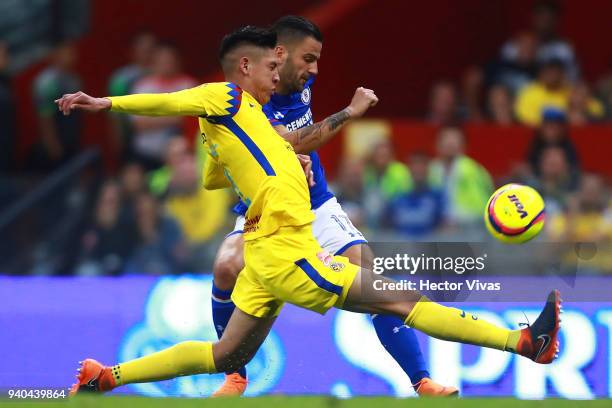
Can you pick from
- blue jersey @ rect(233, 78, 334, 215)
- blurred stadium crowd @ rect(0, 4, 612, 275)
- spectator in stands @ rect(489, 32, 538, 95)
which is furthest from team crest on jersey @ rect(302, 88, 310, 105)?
spectator in stands @ rect(489, 32, 538, 95)

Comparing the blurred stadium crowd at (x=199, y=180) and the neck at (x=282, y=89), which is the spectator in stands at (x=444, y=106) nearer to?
the blurred stadium crowd at (x=199, y=180)

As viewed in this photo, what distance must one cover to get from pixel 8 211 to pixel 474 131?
161 inches

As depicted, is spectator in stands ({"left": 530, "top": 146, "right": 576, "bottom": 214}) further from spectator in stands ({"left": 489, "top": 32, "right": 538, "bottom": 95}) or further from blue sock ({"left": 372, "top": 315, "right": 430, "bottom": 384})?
blue sock ({"left": 372, "top": 315, "right": 430, "bottom": 384})

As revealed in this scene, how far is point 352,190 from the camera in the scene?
1191 cm

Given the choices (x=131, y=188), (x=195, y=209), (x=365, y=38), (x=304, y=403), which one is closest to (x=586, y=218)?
(x=195, y=209)

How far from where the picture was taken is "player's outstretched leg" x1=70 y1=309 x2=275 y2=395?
7.39m

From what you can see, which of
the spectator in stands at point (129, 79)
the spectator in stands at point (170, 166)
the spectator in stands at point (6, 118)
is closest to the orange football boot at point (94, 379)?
the spectator in stands at point (170, 166)

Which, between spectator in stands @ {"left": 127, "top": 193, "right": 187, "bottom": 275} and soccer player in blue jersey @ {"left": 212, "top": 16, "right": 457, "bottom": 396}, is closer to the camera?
soccer player in blue jersey @ {"left": 212, "top": 16, "right": 457, "bottom": 396}

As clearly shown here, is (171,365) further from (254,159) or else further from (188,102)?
(188,102)

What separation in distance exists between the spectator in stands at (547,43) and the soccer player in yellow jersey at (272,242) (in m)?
6.61

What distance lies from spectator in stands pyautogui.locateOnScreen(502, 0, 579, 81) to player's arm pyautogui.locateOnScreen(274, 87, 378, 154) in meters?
6.27

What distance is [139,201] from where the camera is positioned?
1217 centimetres

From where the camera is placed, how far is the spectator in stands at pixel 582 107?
512 inches

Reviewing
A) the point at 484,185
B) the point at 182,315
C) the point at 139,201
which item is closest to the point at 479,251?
the point at 182,315
